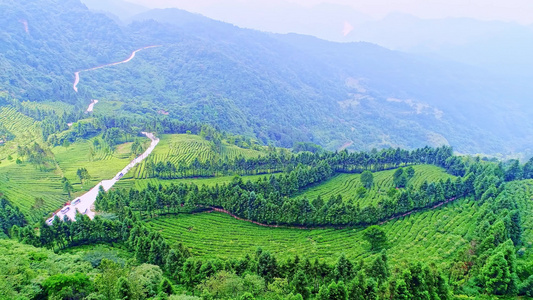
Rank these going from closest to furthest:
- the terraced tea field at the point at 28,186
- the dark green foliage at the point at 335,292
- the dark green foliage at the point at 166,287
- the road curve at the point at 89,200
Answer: the dark green foliage at the point at 335,292
the dark green foliage at the point at 166,287
the road curve at the point at 89,200
the terraced tea field at the point at 28,186

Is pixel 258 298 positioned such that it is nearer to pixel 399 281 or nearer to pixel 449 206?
pixel 399 281

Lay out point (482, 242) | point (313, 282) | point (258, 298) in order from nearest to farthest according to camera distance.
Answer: point (258, 298) → point (313, 282) → point (482, 242)

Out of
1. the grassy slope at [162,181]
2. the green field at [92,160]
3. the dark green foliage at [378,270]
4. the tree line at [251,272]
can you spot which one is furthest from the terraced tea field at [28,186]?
the dark green foliage at [378,270]

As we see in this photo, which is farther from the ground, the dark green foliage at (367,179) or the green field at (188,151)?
the dark green foliage at (367,179)

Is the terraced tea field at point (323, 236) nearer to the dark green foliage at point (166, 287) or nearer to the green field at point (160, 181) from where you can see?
the dark green foliage at point (166, 287)

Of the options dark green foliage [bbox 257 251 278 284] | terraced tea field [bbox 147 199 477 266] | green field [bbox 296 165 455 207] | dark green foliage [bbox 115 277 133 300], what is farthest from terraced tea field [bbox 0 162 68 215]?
green field [bbox 296 165 455 207]

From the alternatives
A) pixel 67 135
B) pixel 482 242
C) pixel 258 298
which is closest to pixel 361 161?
pixel 482 242

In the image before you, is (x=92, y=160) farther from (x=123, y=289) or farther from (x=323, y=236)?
(x=123, y=289)

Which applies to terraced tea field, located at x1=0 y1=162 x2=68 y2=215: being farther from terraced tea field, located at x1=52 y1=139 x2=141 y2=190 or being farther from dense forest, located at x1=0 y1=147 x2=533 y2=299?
dense forest, located at x1=0 y1=147 x2=533 y2=299
